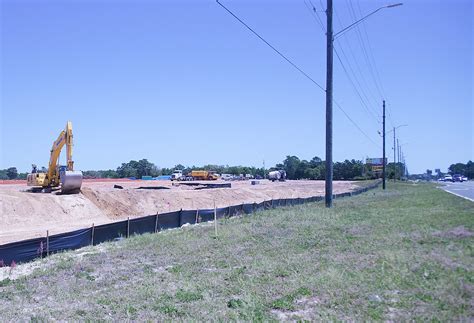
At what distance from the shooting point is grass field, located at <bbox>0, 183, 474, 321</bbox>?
285 inches

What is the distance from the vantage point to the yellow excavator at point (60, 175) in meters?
34.5

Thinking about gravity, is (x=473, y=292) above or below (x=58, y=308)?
above

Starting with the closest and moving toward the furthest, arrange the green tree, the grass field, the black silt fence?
the grass field < the black silt fence < the green tree

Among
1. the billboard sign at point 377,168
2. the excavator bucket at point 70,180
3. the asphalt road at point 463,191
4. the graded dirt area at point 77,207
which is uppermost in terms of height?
the billboard sign at point 377,168

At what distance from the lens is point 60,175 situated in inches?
1382

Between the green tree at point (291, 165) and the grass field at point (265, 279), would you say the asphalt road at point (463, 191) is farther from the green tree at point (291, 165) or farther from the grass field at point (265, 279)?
the green tree at point (291, 165)

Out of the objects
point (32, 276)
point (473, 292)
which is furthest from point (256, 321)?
point (32, 276)

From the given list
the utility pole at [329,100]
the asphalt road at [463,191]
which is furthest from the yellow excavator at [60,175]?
the asphalt road at [463,191]

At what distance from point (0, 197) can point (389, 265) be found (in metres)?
27.4

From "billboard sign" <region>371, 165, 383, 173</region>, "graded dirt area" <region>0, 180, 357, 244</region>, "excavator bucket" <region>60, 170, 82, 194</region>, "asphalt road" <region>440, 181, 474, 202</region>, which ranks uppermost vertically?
"billboard sign" <region>371, 165, 383, 173</region>

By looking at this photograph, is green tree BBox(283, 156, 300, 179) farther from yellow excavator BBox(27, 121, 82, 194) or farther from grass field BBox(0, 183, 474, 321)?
grass field BBox(0, 183, 474, 321)

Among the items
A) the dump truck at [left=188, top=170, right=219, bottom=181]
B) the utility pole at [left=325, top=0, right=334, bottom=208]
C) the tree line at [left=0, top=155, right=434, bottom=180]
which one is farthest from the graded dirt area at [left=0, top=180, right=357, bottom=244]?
the tree line at [left=0, top=155, right=434, bottom=180]

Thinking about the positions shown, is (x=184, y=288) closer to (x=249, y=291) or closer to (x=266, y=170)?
(x=249, y=291)

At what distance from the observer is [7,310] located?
798cm
